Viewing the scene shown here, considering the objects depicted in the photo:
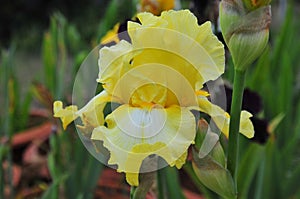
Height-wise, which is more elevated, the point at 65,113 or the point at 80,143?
the point at 65,113

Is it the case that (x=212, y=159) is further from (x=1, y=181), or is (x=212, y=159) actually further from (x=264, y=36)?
(x=1, y=181)

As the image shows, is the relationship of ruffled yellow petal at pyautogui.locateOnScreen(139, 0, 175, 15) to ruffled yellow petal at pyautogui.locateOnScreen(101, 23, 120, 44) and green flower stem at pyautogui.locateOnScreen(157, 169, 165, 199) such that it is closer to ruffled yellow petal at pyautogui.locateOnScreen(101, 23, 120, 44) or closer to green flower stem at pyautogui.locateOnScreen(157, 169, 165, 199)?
ruffled yellow petal at pyautogui.locateOnScreen(101, 23, 120, 44)

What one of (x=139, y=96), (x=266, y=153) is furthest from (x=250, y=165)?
(x=139, y=96)

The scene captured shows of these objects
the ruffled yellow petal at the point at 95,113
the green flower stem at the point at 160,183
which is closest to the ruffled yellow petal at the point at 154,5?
the green flower stem at the point at 160,183

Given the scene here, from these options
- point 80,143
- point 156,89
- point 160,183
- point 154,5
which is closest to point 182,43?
point 156,89

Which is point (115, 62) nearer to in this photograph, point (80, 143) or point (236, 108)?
point (236, 108)

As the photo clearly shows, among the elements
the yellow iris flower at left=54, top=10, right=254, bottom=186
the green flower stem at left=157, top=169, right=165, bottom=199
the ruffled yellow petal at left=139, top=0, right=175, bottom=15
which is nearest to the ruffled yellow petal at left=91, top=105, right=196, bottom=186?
the yellow iris flower at left=54, top=10, right=254, bottom=186
